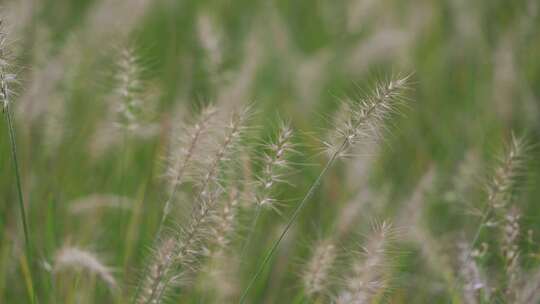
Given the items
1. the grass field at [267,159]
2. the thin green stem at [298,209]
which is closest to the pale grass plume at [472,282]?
the grass field at [267,159]

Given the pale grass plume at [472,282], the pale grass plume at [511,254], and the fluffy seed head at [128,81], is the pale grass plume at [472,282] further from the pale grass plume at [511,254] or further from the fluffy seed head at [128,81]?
the fluffy seed head at [128,81]

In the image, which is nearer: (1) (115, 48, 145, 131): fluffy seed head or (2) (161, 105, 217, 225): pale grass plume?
(2) (161, 105, 217, 225): pale grass plume

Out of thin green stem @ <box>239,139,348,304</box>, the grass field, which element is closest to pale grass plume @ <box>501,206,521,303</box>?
the grass field

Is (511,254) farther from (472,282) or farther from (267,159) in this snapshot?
(267,159)

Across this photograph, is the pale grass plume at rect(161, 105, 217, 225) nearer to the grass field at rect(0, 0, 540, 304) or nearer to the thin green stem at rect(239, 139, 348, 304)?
the grass field at rect(0, 0, 540, 304)

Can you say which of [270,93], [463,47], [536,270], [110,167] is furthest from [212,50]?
[463,47]

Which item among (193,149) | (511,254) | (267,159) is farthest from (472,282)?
(193,149)

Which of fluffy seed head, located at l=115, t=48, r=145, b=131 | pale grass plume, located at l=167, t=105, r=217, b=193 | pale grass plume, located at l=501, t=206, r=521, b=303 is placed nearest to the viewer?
pale grass plume, located at l=167, t=105, r=217, b=193

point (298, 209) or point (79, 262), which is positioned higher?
point (298, 209)

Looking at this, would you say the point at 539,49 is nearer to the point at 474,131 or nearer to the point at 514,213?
the point at 474,131
